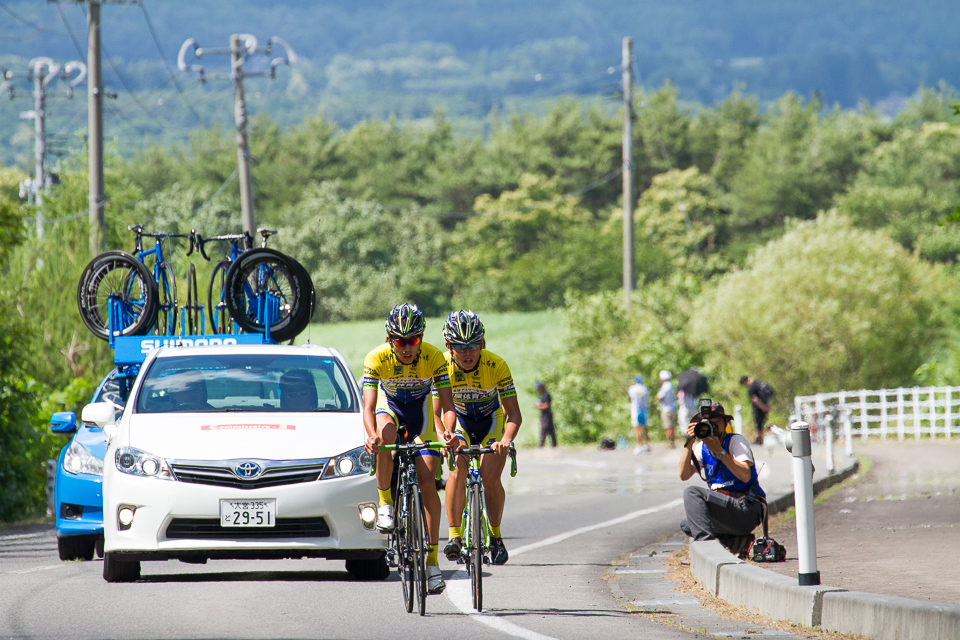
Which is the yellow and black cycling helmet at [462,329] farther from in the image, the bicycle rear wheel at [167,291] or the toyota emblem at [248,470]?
the bicycle rear wheel at [167,291]

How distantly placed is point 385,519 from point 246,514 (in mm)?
906

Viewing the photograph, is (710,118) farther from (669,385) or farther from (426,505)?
(426,505)

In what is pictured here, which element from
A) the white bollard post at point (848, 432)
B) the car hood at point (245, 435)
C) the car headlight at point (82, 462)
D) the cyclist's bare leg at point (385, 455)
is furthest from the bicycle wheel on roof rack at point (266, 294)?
the white bollard post at point (848, 432)

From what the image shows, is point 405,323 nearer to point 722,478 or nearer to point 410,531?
point 410,531

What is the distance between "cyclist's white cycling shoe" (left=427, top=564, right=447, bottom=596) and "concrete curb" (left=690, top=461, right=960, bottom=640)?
76.4 inches

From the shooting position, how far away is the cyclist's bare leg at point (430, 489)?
8.38 metres

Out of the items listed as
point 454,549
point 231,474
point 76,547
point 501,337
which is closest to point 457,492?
point 454,549

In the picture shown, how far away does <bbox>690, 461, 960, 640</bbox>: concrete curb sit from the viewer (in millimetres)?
6496

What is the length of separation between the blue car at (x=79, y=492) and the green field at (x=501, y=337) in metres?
54.1

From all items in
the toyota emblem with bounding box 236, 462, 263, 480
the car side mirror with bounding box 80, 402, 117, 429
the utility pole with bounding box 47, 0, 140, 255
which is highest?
the utility pole with bounding box 47, 0, 140, 255

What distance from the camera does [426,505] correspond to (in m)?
8.72

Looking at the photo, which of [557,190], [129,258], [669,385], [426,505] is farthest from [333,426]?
[557,190]

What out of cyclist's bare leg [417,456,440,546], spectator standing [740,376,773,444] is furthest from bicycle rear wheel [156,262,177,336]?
spectator standing [740,376,773,444]

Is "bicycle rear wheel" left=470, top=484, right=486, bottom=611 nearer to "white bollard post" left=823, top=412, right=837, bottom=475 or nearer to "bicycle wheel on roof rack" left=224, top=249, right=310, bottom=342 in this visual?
"bicycle wheel on roof rack" left=224, top=249, right=310, bottom=342
